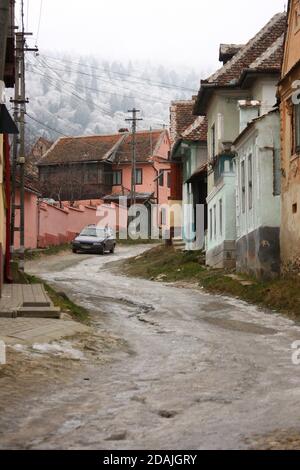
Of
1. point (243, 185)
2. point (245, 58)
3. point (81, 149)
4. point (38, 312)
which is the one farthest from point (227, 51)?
point (81, 149)

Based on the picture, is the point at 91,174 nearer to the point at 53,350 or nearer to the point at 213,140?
the point at 213,140

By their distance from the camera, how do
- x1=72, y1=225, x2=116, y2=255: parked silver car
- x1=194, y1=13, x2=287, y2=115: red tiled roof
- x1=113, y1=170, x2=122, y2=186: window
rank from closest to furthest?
x1=194, y1=13, x2=287, y2=115: red tiled roof < x1=72, y1=225, x2=116, y2=255: parked silver car < x1=113, y1=170, x2=122, y2=186: window

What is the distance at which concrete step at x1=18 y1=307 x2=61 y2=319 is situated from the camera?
1350cm

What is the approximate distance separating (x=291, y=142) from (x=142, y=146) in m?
54.1

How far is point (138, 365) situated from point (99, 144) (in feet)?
212

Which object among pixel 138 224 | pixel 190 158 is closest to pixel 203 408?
pixel 190 158

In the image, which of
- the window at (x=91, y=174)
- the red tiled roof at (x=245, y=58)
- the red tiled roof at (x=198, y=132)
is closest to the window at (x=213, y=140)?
the red tiled roof at (x=245, y=58)

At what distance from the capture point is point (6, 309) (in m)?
13.5

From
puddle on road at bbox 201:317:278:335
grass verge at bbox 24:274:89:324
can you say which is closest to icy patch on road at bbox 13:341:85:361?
grass verge at bbox 24:274:89:324

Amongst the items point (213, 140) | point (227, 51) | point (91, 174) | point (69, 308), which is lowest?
point (69, 308)

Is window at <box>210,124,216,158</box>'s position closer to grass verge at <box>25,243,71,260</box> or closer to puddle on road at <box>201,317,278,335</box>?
grass verge at <box>25,243,71,260</box>

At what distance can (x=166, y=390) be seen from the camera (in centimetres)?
839

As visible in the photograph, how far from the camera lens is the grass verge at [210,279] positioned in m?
18.6

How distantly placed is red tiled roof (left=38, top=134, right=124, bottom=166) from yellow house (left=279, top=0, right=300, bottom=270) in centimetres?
4930
